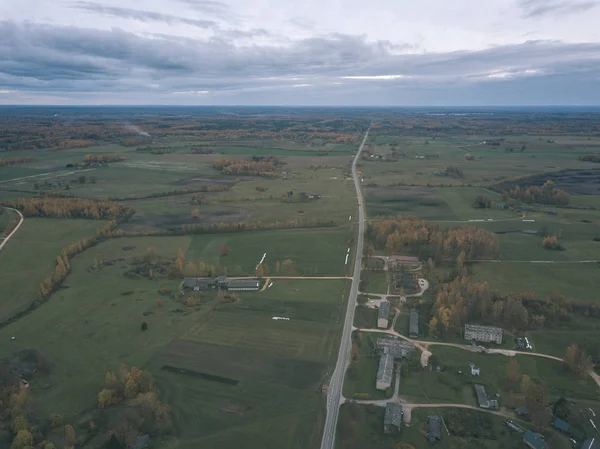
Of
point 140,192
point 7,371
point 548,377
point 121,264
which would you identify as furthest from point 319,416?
point 140,192

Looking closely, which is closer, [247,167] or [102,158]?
[247,167]

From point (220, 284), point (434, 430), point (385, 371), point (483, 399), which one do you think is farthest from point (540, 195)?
point (434, 430)

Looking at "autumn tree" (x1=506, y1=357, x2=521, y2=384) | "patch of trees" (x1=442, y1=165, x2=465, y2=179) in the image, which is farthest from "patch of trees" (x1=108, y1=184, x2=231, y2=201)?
"autumn tree" (x1=506, y1=357, x2=521, y2=384)

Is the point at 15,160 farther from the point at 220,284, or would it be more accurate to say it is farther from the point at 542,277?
the point at 542,277

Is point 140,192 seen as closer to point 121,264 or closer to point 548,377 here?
point 121,264

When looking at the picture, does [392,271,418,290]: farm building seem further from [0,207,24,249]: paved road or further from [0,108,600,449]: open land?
[0,207,24,249]: paved road

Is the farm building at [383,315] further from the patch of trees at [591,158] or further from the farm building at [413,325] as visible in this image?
the patch of trees at [591,158]

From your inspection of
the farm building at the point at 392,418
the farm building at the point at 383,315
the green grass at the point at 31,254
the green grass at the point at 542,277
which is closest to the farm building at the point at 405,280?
the farm building at the point at 383,315
